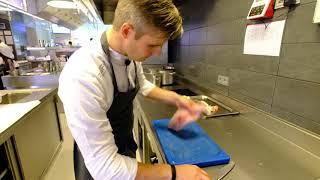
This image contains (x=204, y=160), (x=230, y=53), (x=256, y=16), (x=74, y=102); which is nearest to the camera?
(x=74, y=102)

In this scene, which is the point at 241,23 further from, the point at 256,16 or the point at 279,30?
the point at 279,30

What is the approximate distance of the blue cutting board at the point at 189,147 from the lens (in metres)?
0.67

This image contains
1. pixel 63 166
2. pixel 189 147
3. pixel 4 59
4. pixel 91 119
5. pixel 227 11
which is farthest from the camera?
pixel 4 59

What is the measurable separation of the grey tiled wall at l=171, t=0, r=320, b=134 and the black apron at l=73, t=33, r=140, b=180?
652 millimetres

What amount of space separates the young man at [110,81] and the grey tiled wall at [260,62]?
1.81ft

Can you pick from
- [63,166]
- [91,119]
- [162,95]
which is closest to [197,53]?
[162,95]

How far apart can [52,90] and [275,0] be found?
1.89m

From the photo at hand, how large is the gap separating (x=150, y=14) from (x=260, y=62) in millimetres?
736

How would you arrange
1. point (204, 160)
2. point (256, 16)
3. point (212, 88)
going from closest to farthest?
point (204, 160)
point (256, 16)
point (212, 88)

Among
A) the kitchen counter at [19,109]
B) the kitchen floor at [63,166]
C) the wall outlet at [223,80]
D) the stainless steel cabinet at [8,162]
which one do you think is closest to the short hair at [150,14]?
the wall outlet at [223,80]

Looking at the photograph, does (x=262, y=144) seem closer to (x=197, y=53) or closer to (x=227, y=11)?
(x=227, y=11)

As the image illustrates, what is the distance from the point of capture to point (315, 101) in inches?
29.2

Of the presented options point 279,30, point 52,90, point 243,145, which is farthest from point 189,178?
point 52,90

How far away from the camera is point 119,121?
2.59 ft
